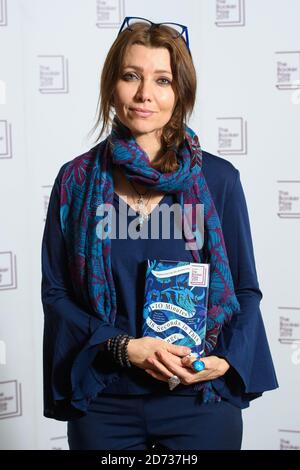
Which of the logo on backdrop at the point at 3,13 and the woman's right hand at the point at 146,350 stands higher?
the logo on backdrop at the point at 3,13

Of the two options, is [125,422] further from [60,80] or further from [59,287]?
[60,80]

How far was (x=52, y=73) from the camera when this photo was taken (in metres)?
2.35

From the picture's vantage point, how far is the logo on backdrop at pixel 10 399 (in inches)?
99.0

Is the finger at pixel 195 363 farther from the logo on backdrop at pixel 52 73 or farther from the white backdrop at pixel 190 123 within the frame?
the logo on backdrop at pixel 52 73

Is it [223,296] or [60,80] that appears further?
[60,80]

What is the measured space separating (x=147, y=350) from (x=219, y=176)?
1.19 feet

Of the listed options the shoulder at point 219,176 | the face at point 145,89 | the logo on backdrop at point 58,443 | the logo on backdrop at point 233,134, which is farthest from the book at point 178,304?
the logo on backdrop at point 58,443

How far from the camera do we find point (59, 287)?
149 centimetres

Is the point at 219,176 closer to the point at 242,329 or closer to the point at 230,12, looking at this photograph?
the point at 242,329

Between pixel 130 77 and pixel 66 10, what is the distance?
1010 millimetres

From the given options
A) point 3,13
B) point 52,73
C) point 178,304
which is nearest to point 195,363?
point 178,304

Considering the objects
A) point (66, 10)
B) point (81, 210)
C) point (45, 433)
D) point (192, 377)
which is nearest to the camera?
point (192, 377)

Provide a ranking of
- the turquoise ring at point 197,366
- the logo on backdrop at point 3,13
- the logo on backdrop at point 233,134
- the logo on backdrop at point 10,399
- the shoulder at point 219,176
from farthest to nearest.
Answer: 1. the logo on backdrop at point 10,399
2. the logo on backdrop at point 233,134
3. the logo on backdrop at point 3,13
4. the shoulder at point 219,176
5. the turquoise ring at point 197,366

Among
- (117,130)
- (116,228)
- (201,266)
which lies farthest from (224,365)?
(117,130)
